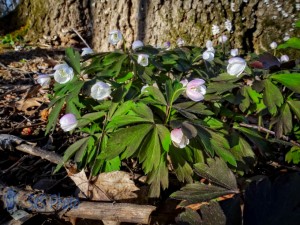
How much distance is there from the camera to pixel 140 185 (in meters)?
1.30

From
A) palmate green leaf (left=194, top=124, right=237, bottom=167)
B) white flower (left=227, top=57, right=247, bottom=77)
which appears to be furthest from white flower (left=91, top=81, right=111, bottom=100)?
white flower (left=227, top=57, right=247, bottom=77)

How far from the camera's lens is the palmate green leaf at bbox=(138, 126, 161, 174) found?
1081 millimetres

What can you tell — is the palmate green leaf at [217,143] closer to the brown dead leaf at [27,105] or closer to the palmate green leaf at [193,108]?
the palmate green leaf at [193,108]

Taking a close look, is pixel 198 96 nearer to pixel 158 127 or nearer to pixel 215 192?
pixel 158 127

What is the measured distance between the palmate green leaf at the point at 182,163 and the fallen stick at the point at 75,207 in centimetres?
17

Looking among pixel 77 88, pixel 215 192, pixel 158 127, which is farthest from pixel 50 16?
pixel 215 192

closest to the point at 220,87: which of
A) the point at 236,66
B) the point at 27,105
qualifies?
the point at 236,66

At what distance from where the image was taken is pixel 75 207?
3.68 feet

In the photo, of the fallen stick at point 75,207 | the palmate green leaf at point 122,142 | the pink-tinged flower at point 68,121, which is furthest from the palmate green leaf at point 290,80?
the pink-tinged flower at point 68,121

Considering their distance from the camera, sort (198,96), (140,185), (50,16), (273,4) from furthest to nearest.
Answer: (50,16)
(273,4)
(140,185)
(198,96)

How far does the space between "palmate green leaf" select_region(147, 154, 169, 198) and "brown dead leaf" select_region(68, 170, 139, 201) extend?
5.3 inches

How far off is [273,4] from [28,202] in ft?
6.84

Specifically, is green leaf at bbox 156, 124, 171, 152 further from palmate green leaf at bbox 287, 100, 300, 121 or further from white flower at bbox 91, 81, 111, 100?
palmate green leaf at bbox 287, 100, 300, 121

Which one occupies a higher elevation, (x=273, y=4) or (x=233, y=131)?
(x=273, y=4)
